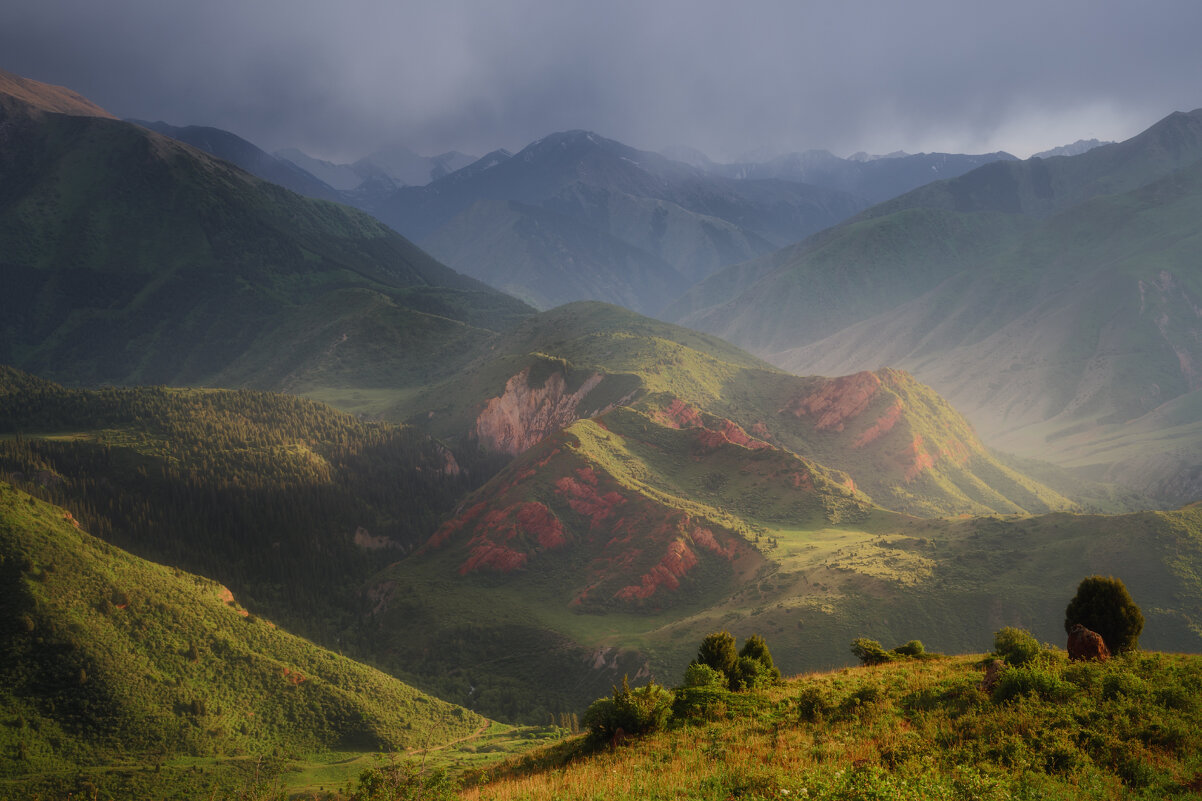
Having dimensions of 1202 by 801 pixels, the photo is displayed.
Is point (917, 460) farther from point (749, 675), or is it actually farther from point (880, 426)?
point (749, 675)

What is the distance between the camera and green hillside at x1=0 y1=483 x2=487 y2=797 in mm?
46156

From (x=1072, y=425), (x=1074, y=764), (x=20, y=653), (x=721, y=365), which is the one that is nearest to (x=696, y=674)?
(x=1074, y=764)

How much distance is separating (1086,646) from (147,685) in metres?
61.3

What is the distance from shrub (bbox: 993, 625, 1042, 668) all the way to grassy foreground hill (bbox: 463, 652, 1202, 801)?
1.65 feet

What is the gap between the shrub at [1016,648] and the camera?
2343cm

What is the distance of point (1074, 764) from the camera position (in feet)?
55.8

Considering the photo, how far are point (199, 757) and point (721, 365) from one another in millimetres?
135823

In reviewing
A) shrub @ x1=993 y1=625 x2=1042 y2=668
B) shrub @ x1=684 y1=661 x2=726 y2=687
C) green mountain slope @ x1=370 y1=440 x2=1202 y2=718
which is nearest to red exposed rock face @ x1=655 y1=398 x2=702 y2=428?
green mountain slope @ x1=370 y1=440 x2=1202 y2=718

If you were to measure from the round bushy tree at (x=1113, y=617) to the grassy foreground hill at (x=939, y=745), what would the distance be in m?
3.61

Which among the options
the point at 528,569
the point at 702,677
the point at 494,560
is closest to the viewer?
the point at 702,677

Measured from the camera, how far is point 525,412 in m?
152

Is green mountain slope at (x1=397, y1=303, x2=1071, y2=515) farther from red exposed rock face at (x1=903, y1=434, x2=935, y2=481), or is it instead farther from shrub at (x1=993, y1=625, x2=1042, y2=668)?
shrub at (x1=993, y1=625, x2=1042, y2=668)

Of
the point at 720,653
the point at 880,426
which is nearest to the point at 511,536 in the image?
the point at 720,653

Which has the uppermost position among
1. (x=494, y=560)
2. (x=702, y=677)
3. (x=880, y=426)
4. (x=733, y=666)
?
(x=880, y=426)
